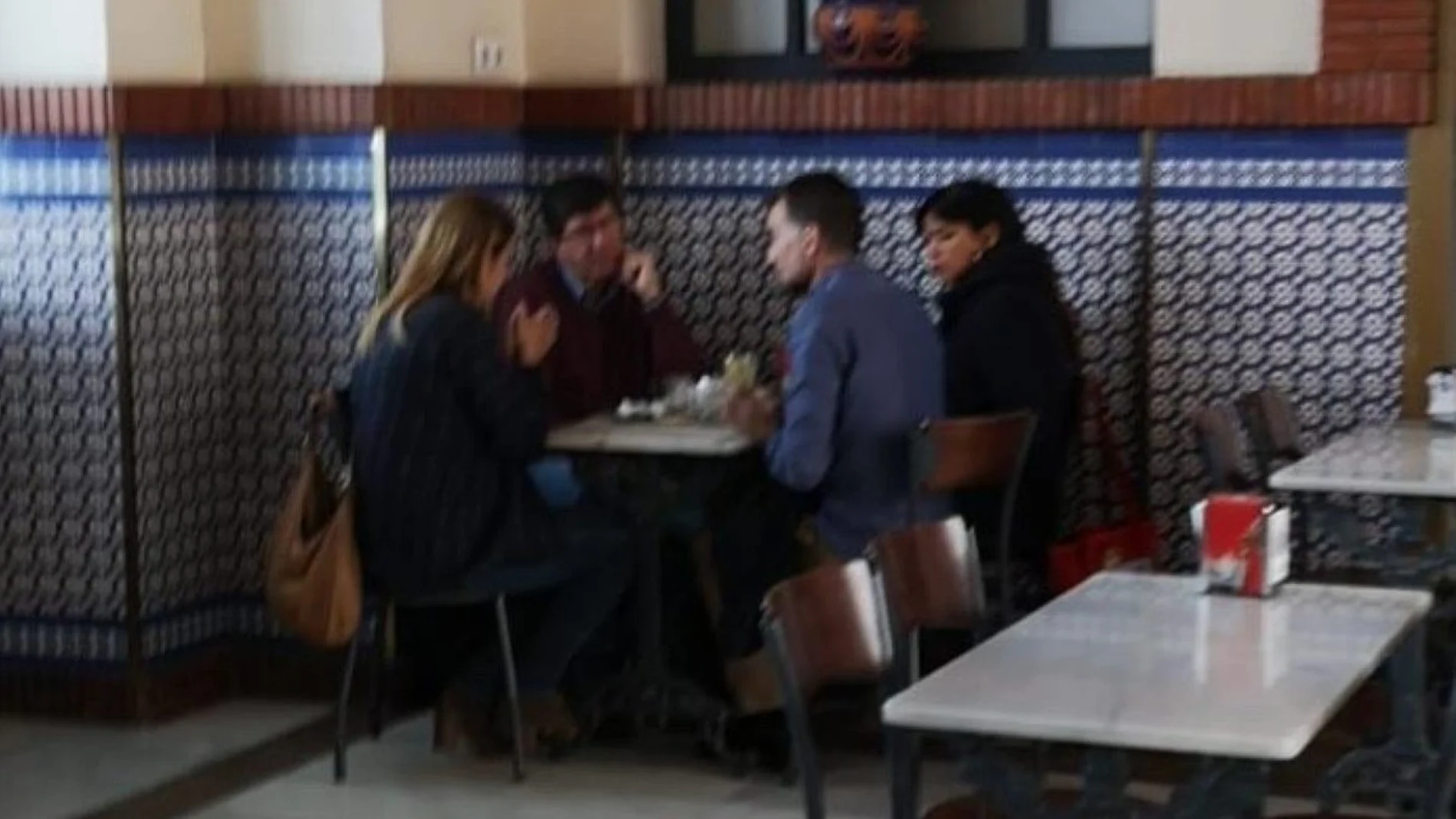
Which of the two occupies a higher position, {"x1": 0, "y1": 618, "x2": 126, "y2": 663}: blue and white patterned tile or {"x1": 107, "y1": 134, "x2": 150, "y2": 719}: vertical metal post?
{"x1": 107, "y1": 134, "x2": 150, "y2": 719}: vertical metal post

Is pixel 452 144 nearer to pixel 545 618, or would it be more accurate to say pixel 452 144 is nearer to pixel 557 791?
pixel 545 618

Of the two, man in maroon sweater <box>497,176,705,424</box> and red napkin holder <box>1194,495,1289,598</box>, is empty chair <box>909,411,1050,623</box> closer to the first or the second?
man in maroon sweater <box>497,176,705,424</box>

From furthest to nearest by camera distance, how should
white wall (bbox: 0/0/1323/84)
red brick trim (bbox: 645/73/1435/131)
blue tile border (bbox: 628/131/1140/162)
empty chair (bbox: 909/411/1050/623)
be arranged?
1. blue tile border (bbox: 628/131/1140/162)
2. red brick trim (bbox: 645/73/1435/131)
3. white wall (bbox: 0/0/1323/84)
4. empty chair (bbox: 909/411/1050/623)

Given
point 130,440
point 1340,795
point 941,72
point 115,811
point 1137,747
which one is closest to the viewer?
point 1137,747

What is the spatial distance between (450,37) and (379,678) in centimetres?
180

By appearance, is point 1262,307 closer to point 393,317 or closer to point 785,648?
point 393,317

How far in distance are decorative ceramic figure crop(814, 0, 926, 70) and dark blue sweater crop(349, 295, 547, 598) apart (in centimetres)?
181

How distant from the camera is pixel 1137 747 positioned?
3.38 meters

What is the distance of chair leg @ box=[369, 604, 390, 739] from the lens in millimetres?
6492

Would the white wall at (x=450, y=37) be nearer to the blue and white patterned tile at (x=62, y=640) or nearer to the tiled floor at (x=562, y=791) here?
the blue and white patterned tile at (x=62, y=640)

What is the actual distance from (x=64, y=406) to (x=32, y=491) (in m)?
0.26

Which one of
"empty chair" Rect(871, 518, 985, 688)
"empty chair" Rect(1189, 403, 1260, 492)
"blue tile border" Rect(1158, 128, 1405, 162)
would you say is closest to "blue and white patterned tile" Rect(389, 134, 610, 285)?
"blue tile border" Rect(1158, 128, 1405, 162)

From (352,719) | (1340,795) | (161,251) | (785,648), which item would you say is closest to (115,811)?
(352,719)

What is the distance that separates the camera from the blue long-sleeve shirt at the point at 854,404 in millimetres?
5852
